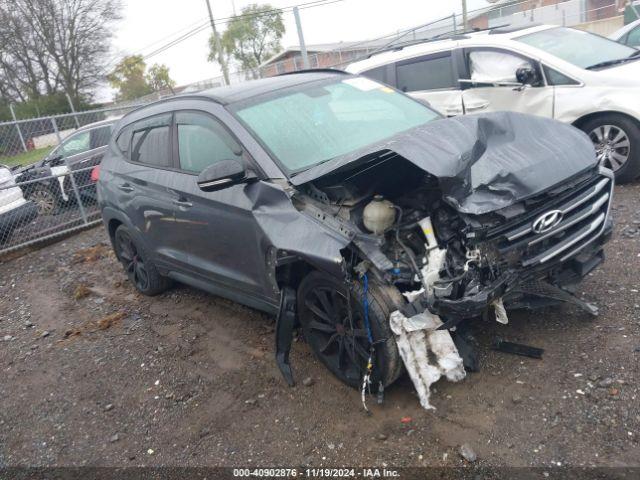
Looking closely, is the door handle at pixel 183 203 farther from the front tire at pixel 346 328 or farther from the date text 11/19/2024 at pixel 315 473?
the date text 11/19/2024 at pixel 315 473

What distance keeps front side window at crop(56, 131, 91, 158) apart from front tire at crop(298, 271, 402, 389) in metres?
7.62

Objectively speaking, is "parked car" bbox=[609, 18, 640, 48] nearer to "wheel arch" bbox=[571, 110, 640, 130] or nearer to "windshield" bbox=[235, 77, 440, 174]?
"wheel arch" bbox=[571, 110, 640, 130]

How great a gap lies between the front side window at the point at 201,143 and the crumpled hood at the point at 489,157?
725 millimetres

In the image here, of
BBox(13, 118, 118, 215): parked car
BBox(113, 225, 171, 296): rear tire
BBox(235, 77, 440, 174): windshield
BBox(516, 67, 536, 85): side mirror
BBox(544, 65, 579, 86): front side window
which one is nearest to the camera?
BBox(235, 77, 440, 174): windshield

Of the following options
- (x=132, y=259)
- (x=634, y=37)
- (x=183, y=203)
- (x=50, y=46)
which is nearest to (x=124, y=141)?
(x=132, y=259)

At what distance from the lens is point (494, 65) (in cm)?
656

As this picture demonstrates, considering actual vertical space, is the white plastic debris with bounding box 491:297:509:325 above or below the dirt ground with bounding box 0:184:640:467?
above

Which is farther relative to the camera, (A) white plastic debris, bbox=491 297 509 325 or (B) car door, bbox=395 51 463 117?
(B) car door, bbox=395 51 463 117

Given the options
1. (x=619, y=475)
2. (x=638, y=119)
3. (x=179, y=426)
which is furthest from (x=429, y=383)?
(x=638, y=119)

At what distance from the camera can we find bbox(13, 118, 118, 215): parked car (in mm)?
8633

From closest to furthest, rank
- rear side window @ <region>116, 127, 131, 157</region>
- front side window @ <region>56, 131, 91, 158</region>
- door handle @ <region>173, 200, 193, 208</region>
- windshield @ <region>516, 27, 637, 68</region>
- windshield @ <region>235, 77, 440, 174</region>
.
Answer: windshield @ <region>235, 77, 440, 174</region> < door handle @ <region>173, 200, 193, 208</region> < rear side window @ <region>116, 127, 131, 157</region> < windshield @ <region>516, 27, 637, 68</region> < front side window @ <region>56, 131, 91, 158</region>

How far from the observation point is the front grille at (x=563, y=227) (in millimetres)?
Answer: 2895

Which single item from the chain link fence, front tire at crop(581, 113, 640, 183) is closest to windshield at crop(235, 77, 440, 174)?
front tire at crop(581, 113, 640, 183)

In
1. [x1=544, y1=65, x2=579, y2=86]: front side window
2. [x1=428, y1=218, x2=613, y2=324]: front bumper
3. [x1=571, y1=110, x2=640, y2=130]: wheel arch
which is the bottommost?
[x1=428, y1=218, x2=613, y2=324]: front bumper
